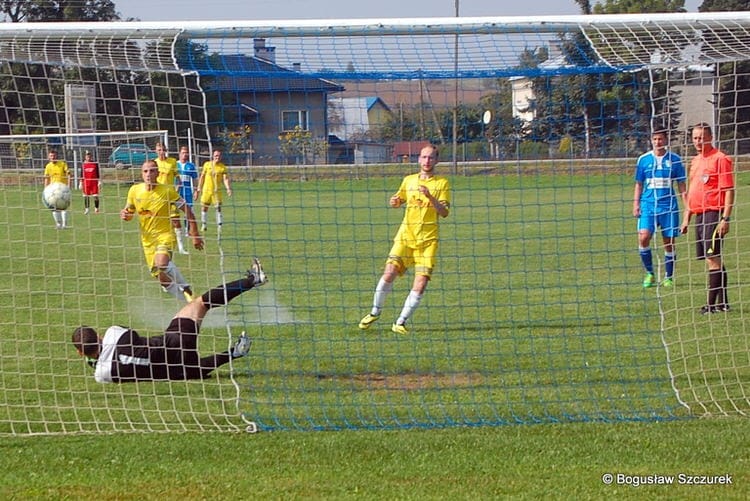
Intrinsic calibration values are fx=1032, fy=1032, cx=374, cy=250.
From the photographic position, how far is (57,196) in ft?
44.2

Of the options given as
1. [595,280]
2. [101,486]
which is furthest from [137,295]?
[101,486]

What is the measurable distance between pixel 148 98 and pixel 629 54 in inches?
→ 128

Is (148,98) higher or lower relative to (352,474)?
higher

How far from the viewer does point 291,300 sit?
11.9m

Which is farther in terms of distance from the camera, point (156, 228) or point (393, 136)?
point (156, 228)

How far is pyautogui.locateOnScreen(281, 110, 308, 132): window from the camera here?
713cm

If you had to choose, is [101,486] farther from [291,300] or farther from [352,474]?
[291,300]

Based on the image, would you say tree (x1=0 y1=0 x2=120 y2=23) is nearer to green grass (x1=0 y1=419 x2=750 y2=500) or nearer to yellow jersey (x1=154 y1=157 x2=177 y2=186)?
yellow jersey (x1=154 y1=157 x2=177 y2=186)

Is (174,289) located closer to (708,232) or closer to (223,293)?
(223,293)

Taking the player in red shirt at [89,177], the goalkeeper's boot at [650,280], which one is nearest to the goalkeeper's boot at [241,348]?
the player in red shirt at [89,177]

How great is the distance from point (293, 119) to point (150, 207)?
14.0ft

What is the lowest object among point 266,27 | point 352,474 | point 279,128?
point 352,474

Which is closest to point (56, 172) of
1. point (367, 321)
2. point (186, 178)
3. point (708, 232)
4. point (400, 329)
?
point (186, 178)

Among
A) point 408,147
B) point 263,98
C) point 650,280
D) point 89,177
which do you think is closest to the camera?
point 263,98
